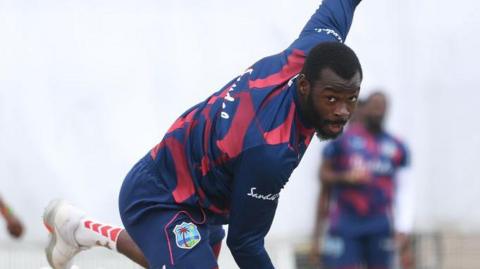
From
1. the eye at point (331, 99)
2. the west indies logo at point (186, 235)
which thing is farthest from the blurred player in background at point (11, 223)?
the eye at point (331, 99)

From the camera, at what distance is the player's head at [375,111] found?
8.81m

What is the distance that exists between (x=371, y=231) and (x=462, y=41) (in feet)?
5.27

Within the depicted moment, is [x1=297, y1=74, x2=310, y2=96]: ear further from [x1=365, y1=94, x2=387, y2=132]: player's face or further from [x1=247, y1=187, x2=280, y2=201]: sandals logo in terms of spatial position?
[x1=365, y1=94, x2=387, y2=132]: player's face

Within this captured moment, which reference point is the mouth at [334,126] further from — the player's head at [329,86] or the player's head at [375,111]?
the player's head at [375,111]

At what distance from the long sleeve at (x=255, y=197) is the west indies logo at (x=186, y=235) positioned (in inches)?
5.9

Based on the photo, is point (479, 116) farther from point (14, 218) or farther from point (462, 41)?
point (14, 218)

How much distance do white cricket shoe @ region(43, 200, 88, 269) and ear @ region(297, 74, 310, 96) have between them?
175 cm

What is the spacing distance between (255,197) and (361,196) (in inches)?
147

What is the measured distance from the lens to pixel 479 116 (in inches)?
372

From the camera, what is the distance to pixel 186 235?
17.9 feet

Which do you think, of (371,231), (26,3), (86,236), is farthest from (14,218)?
(371,231)

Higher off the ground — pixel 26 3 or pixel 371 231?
pixel 26 3

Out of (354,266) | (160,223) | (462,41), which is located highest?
(160,223)

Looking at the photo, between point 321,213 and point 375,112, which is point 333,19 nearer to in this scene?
point 375,112
